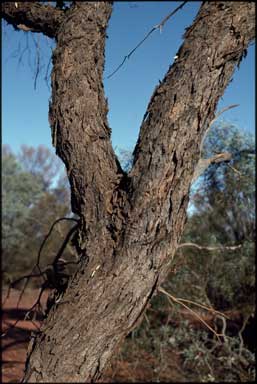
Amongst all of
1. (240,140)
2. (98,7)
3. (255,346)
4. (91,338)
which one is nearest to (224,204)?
(240,140)

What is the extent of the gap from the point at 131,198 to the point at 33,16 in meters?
1.58

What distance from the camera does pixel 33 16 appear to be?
2869mm

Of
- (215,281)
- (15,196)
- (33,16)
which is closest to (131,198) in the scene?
(33,16)

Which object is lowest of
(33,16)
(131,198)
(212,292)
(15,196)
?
(212,292)

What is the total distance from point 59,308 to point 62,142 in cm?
81

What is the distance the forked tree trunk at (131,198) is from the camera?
1911 mm

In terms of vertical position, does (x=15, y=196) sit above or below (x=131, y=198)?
above

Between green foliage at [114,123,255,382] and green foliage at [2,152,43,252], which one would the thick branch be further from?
green foliage at [2,152,43,252]

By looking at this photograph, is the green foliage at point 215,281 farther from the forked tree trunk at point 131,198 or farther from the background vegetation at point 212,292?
the forked tree trunk at point 131,198

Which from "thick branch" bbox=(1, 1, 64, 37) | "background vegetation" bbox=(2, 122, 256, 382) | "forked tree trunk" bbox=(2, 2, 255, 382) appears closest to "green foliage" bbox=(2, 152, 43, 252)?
"background vegetation" bbox=(2, 122, 256, 382)

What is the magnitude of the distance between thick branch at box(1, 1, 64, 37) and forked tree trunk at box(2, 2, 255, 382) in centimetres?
83

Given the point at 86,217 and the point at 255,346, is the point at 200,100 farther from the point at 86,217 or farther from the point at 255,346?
the point at 255,346

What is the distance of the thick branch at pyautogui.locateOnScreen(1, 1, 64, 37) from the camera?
2750 millimetres

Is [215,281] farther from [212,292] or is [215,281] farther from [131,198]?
[131,198]
